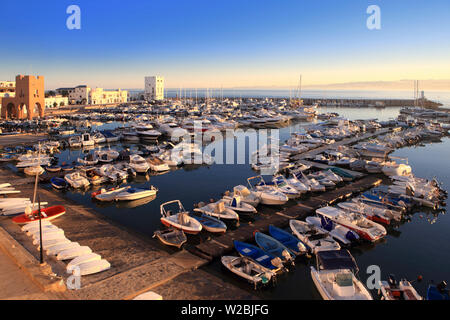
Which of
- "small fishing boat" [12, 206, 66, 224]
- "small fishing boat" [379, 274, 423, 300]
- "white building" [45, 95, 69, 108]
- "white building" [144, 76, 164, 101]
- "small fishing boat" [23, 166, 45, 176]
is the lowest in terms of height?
"small fishing boat" [379, 274, 423, 300]

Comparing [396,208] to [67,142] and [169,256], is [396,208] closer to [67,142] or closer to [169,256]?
[169,256]

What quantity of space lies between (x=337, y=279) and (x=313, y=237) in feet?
13.6

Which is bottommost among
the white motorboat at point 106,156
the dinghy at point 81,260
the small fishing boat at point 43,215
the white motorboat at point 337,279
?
the white motorboat at point 337,279

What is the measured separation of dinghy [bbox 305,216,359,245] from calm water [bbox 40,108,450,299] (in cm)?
61

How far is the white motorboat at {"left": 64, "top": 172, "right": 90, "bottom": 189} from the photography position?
909 inches

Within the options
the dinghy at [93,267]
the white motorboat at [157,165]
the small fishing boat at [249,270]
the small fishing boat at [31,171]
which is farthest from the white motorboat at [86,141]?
the small fishing boat at [249,270]

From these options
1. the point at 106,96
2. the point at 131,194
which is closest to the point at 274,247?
the point at 131,194

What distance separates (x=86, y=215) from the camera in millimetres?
17656

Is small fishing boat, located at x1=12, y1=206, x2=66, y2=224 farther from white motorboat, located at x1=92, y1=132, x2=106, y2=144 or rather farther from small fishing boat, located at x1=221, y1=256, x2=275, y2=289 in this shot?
white motorboat, located at x1=92, y1=132, x2=106, y2=144

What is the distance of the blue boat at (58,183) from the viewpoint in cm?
2320

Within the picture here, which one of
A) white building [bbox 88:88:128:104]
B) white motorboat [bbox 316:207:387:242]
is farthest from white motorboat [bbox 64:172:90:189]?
white building [bbox 88:88:128:104]

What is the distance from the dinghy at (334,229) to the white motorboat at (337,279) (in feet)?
8.60

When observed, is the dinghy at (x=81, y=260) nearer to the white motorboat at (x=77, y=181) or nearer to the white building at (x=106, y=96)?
the white motorboat at (x=77, y=181)

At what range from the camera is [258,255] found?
41.9ft
